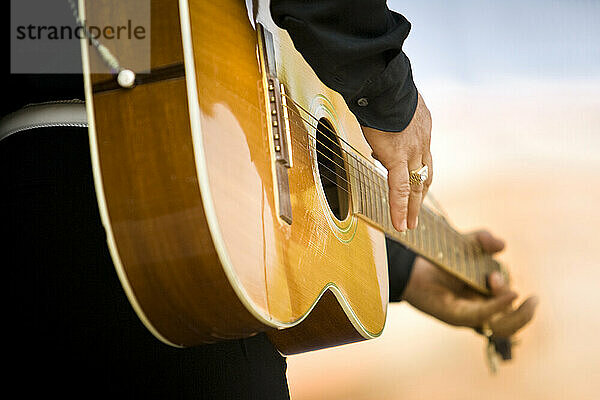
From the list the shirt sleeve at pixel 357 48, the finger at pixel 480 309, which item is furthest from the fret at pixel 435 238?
the shirt sleeve at pixel 357 48

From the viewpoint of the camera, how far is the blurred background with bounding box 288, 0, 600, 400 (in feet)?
6.45

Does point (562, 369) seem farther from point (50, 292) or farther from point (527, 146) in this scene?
point (50, 292)

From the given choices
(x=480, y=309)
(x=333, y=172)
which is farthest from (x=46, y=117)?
(x=480, y=309)

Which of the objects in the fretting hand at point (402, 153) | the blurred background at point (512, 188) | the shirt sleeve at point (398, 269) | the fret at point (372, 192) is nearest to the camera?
the fretting hand at point (402, 153)

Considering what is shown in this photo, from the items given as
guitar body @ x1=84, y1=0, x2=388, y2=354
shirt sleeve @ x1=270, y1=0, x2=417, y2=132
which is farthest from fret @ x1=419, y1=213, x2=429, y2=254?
guitar body @ x1=84, y1=0, x2=388, y2=354

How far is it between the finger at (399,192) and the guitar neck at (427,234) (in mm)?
74

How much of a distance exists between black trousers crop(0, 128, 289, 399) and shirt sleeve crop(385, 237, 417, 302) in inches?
35.9

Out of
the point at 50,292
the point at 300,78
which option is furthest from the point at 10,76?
the point at 300,78

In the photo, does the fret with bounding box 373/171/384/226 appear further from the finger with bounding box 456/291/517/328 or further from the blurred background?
the blurred background

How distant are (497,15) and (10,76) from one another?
6.24 feet

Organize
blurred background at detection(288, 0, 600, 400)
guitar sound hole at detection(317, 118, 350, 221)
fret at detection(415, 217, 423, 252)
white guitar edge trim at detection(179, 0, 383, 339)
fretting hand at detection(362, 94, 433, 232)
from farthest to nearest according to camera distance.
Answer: blurred background at detection(288, 0, 600, 400) < fret at detection(415, 217, 423, 252) < guitar sound hole at detection(317, 118, 350, 221) < fretting hand at detection(362, 94, 433, 232) < white guitar edge trim at detection(179, 0, 383, 339)

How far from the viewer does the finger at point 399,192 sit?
0.83 meters

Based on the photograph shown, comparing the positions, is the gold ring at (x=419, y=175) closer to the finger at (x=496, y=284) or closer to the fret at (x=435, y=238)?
the fret at (x=435, y=238)

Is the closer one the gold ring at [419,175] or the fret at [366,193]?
the gold ring at [419,175]
